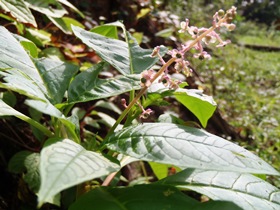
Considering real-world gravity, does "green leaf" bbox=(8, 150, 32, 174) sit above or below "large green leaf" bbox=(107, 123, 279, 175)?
below

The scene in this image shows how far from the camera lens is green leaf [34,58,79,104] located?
90 centimetres

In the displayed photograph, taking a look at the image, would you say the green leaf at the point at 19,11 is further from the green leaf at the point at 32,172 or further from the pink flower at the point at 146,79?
the pink flower at the point at 146,79

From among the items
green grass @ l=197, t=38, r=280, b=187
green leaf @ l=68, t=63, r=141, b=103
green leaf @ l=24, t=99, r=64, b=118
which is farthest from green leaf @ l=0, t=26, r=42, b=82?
green grass @ l=197, t=38, r=280, b=187

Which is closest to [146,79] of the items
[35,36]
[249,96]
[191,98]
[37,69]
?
[191,98]

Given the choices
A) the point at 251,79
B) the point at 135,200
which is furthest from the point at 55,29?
the point at 251,79

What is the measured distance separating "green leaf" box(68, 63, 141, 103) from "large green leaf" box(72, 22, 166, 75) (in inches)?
3.1

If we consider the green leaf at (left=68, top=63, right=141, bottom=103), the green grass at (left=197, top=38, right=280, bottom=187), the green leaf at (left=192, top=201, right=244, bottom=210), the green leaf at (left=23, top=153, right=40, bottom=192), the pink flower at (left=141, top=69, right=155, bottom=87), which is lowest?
the green grass at (left=197, top=38, right=280, bottom=187)

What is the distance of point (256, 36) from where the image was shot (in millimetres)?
12281

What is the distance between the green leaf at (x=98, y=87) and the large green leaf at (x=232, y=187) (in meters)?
0.24

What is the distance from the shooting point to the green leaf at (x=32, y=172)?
3.46 feet

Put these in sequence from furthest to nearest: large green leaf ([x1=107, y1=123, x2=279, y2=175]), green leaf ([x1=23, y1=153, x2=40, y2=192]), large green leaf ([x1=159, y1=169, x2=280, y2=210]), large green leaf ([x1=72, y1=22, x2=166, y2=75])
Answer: green leaf ([x1=23, y1=153, x2=40, y2=192]), large green leaf ([x1=72, y1=22, x2=166, y2=75]), large green leaf ([x1=159, y1=169, x2=280, y2=210]), large green leaf ([x1=107, y1=123, x2=279, y2=175])

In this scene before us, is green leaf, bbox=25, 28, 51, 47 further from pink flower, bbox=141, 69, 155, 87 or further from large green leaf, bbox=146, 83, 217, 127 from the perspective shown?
pink flower, bbox=141, 69, 155, 87

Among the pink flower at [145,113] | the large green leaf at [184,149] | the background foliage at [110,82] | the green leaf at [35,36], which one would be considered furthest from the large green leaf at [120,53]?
the green leaf at [35,36]

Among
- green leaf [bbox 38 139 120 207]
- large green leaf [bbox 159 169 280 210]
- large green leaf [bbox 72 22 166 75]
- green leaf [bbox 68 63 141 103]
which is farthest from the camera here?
large green leaf [bbox 72 22 166 75]
